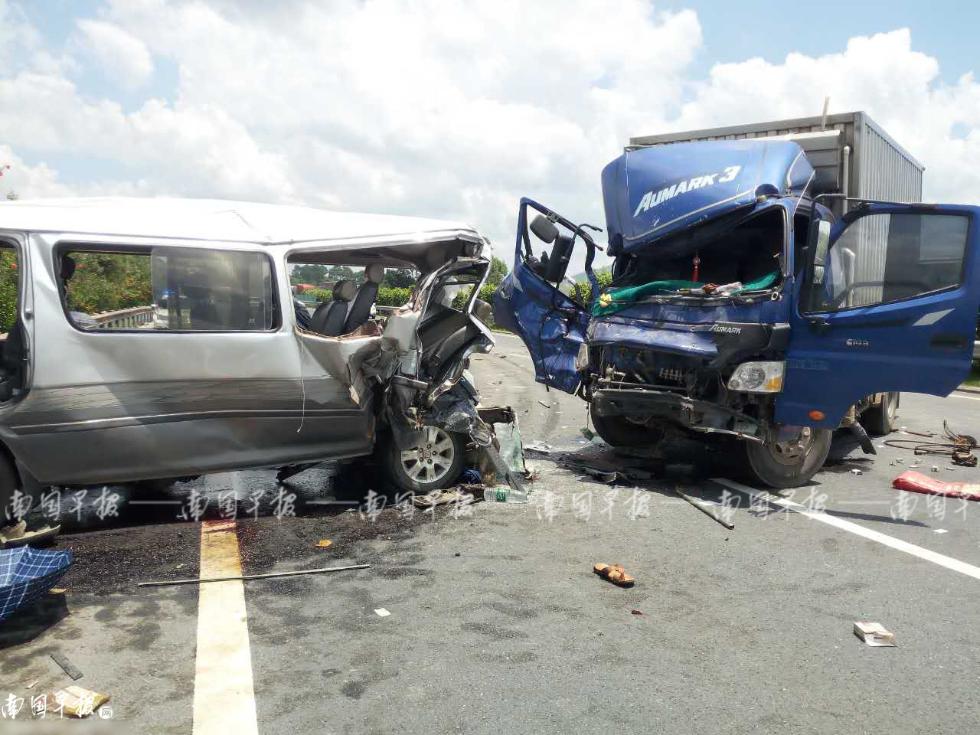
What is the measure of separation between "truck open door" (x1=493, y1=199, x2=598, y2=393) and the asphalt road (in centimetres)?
153

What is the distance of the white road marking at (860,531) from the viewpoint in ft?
15.8

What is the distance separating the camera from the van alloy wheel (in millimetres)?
5867

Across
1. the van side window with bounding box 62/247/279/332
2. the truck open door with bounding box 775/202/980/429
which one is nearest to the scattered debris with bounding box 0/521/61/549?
the van side window with bounding box 62/247/279/332

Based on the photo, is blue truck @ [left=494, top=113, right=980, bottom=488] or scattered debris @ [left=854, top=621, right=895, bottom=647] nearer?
scattered debris @ [left=854, top=621, right=895, bottom=647]

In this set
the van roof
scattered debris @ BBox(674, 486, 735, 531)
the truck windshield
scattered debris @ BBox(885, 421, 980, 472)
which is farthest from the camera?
scattered debris @ BBox(885, 421, 980, 472)

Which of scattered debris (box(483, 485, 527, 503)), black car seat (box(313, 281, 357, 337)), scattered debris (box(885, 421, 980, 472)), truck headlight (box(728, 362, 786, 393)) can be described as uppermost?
black car seat (box(313, 281, 357, 337))

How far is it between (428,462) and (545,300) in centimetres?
220

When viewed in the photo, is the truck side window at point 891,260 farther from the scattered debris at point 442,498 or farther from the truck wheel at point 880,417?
the truck wheel at point 880,417

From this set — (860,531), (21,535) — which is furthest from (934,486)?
(21,535)

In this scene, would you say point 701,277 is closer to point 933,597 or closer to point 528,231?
point 528,231

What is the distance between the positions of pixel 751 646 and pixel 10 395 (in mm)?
4326

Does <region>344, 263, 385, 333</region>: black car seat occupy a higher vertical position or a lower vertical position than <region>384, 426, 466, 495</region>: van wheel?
higher

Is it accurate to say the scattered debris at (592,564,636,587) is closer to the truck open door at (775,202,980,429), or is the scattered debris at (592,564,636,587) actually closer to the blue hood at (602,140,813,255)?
the truck open door at (775,202,980,429)

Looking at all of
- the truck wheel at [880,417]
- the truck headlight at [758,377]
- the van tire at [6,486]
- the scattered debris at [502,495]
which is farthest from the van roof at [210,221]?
the truck wheel at [880,417]
